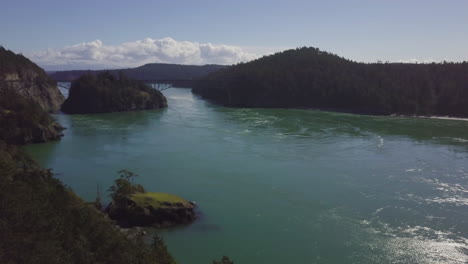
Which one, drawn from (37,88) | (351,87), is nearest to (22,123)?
(37,88)

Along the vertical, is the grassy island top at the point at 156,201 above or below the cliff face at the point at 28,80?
below

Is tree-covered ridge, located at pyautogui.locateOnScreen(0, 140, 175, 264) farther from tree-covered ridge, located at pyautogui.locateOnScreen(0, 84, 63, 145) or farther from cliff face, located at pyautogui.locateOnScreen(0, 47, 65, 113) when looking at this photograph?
cliff face, located at pyautogui.locateOnScreen(0, 47, 65, 113)

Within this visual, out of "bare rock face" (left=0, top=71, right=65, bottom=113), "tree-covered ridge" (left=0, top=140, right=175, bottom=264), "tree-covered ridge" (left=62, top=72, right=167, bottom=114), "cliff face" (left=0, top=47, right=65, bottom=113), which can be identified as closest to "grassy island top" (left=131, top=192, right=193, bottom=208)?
"tree-covered ridge" (left=0, top=140, right=175, bottom=264)

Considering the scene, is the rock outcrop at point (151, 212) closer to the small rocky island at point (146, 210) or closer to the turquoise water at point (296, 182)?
the small rocky island at point (146, 210)

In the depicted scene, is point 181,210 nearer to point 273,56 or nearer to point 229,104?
point 229,104

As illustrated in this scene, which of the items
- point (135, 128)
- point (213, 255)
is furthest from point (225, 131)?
point (213, 255)

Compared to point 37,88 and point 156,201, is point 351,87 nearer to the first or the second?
point 37,88

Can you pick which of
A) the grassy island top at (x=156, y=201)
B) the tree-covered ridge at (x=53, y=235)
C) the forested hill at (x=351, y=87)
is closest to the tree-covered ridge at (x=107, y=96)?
the forested hill at (x=351, y=87)
